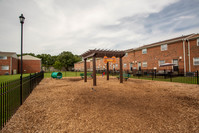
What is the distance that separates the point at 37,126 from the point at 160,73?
17246 mm

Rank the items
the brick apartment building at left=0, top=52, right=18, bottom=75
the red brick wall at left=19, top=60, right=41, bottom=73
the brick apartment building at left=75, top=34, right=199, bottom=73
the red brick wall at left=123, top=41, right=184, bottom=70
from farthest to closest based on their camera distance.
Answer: the red brick wall at left=19, top=60, right=41, bottom=73 → the brick apartment building at left=0, top=52, right=18, bottom=75 → the red brick wall at left=123, top=41, right=184, bottom=70 → the brick apartment building at left=75, top=34, right=199, bottom=73

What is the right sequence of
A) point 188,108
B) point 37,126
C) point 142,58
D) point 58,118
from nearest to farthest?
point 37,126, point 58,118, point 188,108, point 142,58

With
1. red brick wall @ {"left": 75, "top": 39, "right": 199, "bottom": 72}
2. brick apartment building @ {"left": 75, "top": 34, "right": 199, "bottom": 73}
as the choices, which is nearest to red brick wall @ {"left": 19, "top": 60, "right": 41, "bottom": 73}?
red brick wall @ {"left": 75, "top": 39, "right": 199, "bottom": 72}

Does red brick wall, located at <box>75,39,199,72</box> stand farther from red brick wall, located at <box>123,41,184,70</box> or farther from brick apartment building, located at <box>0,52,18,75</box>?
brick apartment building, located at <box>0,52,18,75</box>

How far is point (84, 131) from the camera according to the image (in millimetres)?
3152

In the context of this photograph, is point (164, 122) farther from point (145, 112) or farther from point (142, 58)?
point (142, 58)

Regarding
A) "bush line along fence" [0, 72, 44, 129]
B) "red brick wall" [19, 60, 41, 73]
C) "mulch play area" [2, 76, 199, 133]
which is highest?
"red brick wall" [19, 60, 41, 73]

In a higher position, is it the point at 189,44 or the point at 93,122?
the point at 189,44

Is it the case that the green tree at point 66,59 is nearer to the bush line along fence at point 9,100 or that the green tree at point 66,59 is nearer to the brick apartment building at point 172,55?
the brick apartment building at point 172,55

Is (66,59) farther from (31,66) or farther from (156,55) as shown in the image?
(156,55)

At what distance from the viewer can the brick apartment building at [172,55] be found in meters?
16.1

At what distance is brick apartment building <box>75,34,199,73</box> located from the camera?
1606 centimetres

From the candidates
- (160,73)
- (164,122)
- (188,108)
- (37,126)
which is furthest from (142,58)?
(37,126)

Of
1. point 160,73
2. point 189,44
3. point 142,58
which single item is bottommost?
point 160,73
